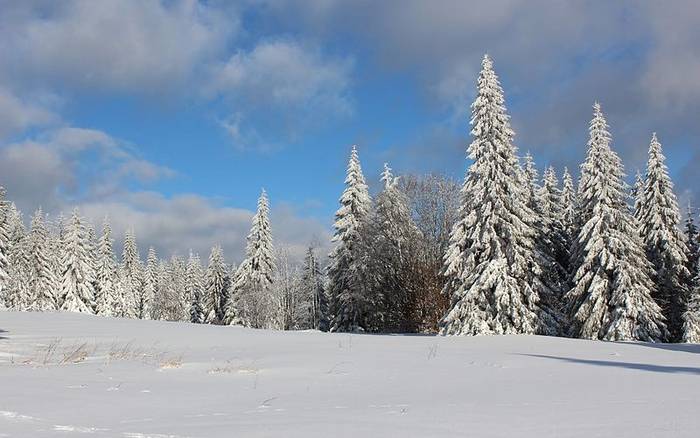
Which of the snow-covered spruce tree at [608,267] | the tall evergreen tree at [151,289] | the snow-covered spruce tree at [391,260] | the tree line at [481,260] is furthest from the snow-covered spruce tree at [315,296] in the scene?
the tall evergreen tree at [151,289]

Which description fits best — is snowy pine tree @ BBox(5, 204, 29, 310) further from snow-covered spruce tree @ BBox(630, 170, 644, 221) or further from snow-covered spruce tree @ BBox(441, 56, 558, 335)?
snow-covered spruce tree @ BBox(630, 170, 644, 221)

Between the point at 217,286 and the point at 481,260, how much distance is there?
43.3 m

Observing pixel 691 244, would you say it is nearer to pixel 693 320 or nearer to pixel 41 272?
pixel 693 320

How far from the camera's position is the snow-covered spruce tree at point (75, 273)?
6169cm

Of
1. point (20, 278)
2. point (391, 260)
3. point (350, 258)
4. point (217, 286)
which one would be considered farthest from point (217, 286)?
point (391, 260)

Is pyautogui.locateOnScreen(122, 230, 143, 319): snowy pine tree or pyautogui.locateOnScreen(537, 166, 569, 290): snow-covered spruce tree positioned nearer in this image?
pyautogui.locateOnScreen(537, 166, 569, 290): snow-covered spruce tree

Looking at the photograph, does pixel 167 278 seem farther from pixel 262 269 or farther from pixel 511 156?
pixel 511 156

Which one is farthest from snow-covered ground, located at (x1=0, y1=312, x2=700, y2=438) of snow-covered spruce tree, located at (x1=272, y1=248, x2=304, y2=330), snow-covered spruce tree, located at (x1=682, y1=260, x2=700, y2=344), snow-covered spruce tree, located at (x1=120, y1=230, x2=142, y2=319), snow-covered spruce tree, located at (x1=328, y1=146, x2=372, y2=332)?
snow-covered spruce tree, located at (x1=120, y1=230, x2=142, y2=319)

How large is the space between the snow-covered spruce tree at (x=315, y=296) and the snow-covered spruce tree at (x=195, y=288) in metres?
25.7

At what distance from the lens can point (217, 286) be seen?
6631 cm

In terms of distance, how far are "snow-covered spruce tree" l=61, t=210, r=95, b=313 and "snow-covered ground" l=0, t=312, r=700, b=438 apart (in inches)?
2091

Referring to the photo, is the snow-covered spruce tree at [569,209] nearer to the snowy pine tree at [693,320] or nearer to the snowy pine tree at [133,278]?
the snowy pine tree at [693,320]

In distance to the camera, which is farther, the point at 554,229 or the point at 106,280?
the point at 106,280

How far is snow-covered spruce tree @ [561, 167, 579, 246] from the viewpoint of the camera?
40688mm
